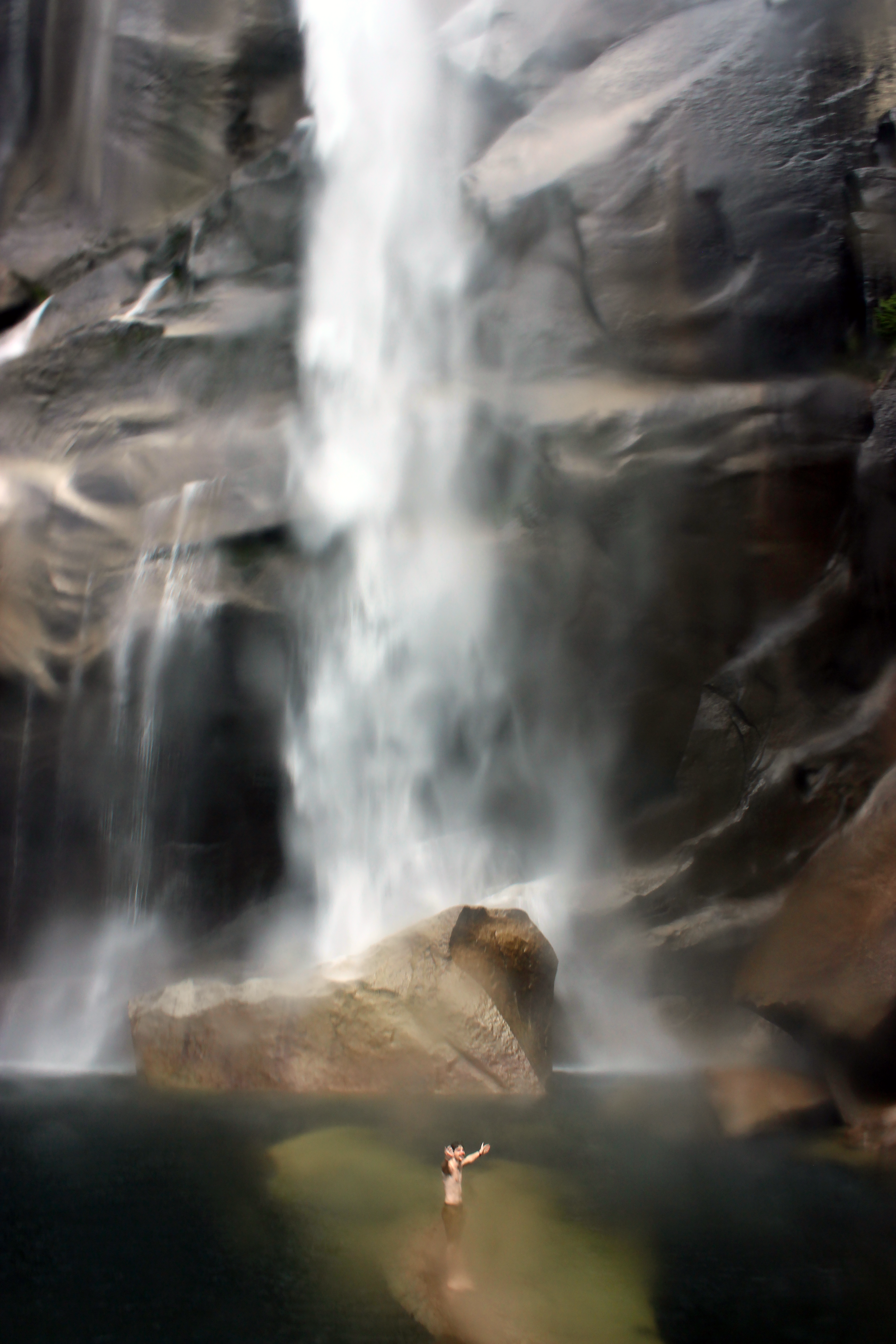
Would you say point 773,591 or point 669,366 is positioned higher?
point 669,366

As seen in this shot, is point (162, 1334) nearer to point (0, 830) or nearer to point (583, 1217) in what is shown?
point (583, 1217)

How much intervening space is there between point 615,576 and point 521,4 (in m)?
7.03

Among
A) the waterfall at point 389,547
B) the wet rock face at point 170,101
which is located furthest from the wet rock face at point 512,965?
the wet rock face at point 170,101

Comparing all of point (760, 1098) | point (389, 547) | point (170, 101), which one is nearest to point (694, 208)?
point (389, 547)

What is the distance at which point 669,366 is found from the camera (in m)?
9.65

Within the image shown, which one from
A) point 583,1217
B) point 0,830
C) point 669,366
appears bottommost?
point 583,1217

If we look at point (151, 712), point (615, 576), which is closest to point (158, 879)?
point (151, 712)

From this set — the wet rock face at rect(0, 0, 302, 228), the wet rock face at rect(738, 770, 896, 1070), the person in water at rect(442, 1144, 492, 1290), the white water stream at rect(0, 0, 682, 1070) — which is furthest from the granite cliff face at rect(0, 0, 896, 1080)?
the person in water at rect(442, 1144, 492, 1290)

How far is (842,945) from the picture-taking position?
6582mm

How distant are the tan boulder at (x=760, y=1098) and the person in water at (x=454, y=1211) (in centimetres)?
262

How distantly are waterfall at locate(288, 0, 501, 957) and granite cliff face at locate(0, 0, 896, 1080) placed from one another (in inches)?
8.6

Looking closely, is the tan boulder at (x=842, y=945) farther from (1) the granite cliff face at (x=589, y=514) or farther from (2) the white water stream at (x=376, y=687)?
(2) the white water stream at (x=376, y=687)

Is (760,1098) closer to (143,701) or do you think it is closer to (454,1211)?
(454,1211)

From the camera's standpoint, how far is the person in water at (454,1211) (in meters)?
3.91
